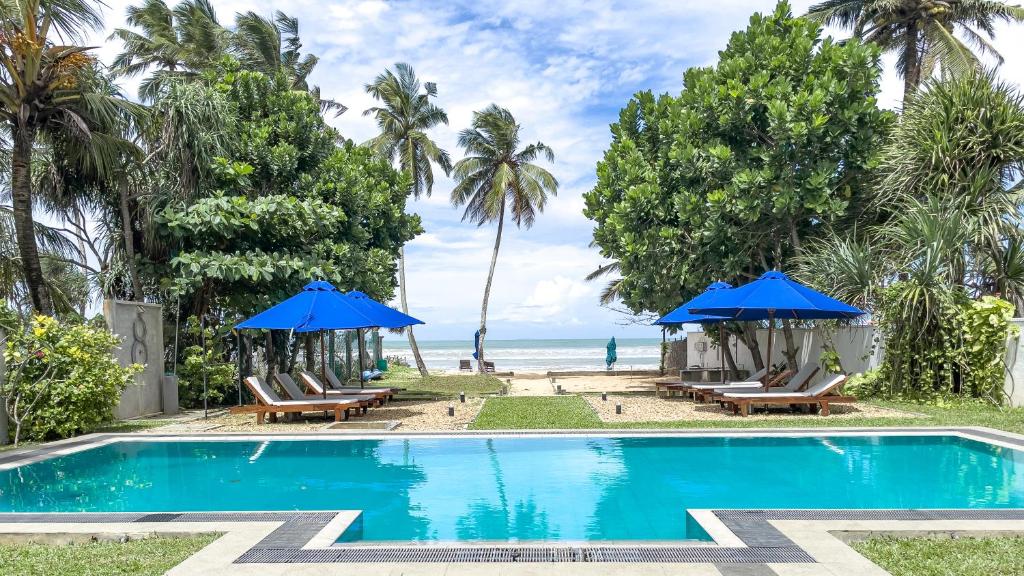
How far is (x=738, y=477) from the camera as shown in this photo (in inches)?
332

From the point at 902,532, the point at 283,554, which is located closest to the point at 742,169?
the point at 902,532

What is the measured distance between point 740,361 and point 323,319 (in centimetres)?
1627

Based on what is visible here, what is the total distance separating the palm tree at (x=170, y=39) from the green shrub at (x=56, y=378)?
49.8 ft

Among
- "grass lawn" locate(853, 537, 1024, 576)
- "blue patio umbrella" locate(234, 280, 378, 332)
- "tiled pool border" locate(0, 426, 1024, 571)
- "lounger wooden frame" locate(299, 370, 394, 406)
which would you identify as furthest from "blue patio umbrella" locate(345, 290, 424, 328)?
"grass lawn" locate(853, 537, 1024, 576)

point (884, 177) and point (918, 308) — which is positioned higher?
point (884, 177)

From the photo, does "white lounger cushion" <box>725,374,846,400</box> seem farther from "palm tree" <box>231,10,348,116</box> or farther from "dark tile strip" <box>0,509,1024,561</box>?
"palm tree" <box>231,10,348,116</box>

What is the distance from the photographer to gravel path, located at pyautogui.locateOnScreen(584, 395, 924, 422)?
13.3m

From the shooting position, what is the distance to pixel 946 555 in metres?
4.97

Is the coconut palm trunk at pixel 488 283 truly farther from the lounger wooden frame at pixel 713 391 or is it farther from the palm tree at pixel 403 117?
the lounger wooden frame at pixel 713 391

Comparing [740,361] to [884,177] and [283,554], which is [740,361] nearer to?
[884,177]

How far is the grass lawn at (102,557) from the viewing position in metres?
4.84

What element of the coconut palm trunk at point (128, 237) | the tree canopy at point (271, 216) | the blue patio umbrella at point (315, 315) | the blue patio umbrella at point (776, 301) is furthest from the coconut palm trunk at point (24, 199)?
the blue patio umbrella at point (776, 301)

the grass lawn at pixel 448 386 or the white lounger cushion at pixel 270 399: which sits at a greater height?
the white lounger cushion at pixel 270 399

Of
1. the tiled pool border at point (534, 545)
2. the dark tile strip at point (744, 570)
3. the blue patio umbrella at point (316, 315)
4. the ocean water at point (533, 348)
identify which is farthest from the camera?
the ocean water at point (533, 348)
